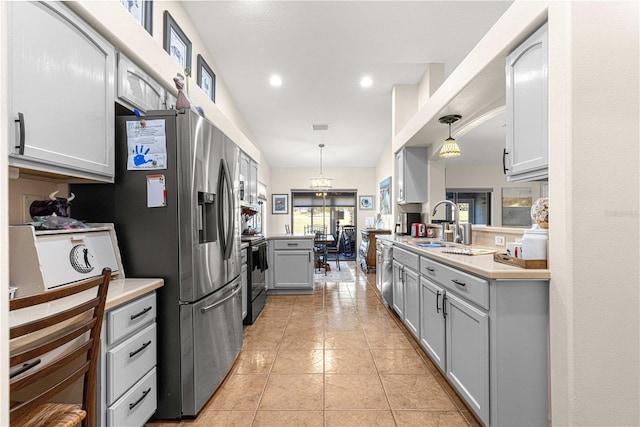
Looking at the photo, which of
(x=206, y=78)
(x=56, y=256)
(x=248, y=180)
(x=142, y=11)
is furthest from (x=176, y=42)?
(x=56, y=256)

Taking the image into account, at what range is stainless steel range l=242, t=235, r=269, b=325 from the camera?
3.21m

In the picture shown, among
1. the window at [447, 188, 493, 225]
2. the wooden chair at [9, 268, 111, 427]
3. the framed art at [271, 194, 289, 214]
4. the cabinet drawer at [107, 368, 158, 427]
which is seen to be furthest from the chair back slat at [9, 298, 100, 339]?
the framed art at [271, 194, 289, 214]

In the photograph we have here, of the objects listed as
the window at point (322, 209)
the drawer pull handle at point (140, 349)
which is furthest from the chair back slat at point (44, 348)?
the window at point (322, 209)

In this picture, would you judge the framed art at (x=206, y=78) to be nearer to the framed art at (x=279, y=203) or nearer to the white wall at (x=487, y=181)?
the white wall at (x=487, y=181)

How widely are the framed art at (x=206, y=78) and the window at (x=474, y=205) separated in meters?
3.53

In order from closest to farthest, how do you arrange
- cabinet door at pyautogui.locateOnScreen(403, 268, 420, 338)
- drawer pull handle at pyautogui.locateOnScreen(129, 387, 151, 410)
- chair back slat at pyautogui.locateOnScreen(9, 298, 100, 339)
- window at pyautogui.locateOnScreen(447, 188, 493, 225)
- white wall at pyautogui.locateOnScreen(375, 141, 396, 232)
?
chair back slat at pyautogui.locateOnScreen(9, 298, 100, 339) → drawer pull handle at pyautogui.locateOnScreen(129, 387, 151, 410) → cabinet door at pyautogui.locateOnScreen(403, 268, 420, 338) → window at pyautogui.locateOnScreen(447, 188, 493, 225) → white wall at pyautogui.locateOnScreen(375, 141, 396, 232)

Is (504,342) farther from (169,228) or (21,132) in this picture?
(21,132)

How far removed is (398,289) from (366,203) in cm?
536

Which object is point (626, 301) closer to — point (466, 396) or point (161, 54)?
point (466, 396)

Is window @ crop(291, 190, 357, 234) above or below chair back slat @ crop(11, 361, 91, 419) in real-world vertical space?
above

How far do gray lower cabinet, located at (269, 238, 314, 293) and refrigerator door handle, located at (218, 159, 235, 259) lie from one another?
2.24 metres

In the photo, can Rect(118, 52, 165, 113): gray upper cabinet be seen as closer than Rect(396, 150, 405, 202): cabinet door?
Yes

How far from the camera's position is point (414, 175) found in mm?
4113

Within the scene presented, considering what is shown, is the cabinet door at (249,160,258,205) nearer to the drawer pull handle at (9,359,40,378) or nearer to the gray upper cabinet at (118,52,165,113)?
the gray upper cabinet at (118,52,165,113)
